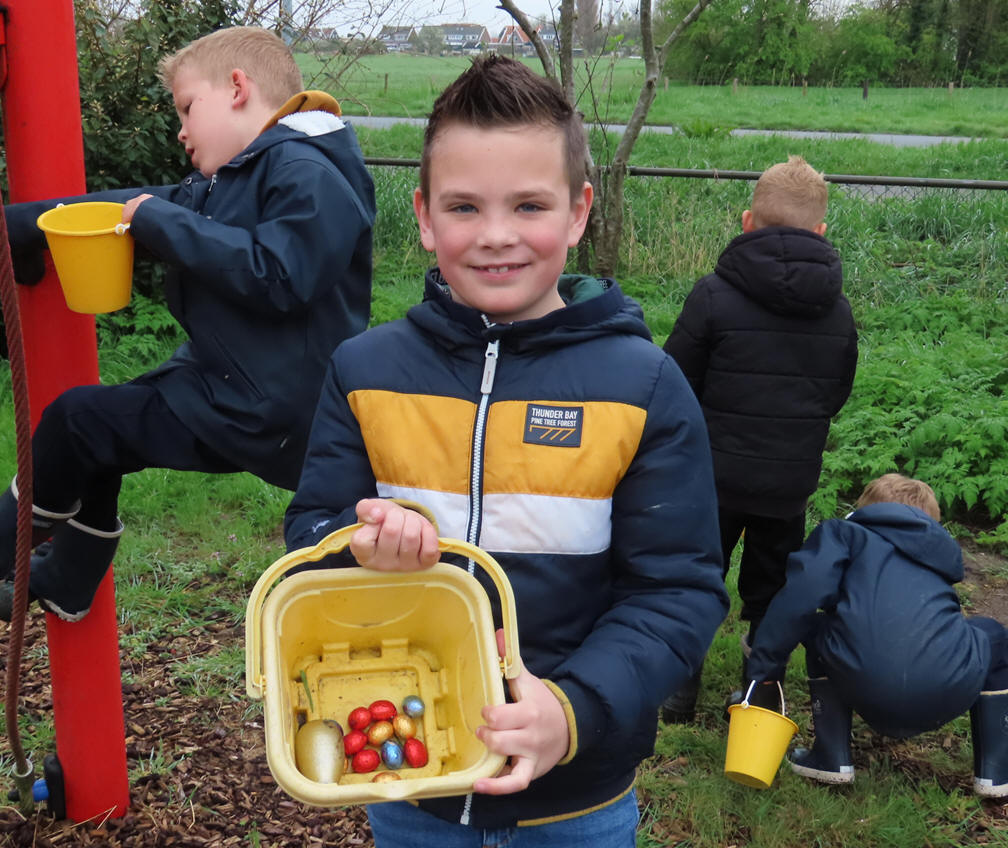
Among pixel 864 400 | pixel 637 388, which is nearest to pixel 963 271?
pixel 864 400

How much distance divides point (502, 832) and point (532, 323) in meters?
0.74

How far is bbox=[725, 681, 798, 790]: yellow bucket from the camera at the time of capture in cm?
281

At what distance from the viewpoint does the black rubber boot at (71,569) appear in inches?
92.9

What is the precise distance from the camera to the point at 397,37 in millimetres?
8695

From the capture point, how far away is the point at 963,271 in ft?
23.2

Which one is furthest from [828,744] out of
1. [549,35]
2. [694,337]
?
[549,35]

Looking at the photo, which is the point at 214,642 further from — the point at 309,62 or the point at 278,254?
the point at 309,62

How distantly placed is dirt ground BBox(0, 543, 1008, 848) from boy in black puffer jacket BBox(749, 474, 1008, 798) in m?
0.30

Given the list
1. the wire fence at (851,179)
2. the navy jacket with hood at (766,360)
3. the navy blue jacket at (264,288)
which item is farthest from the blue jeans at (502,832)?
the wire fence at (851,179)

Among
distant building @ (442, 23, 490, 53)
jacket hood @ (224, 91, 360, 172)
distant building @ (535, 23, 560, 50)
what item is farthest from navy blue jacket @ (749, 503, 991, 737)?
distant building @ (442, 23, 490, 53)

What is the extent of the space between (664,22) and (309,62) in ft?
89.5

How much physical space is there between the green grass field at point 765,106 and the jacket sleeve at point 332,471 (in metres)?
13.2

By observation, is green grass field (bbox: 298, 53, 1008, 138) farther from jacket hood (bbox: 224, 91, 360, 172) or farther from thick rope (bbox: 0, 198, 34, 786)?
thick rope (bbox: 0, 198, 34, 786)

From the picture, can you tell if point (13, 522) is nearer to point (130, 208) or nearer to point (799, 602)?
point (130, 208)
